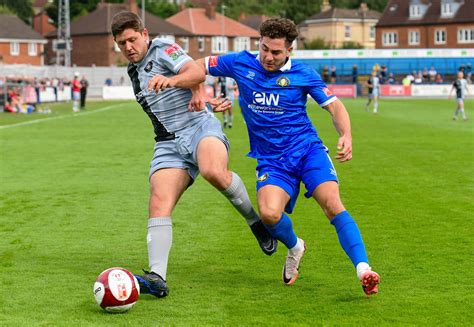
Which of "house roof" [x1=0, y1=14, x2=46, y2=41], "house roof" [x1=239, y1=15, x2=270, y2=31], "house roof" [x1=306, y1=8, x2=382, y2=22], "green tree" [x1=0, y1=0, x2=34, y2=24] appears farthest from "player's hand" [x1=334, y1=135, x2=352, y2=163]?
"house roof" [x1=239, y1=15, x2=270, y2=31]

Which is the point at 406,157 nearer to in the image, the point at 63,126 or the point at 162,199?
the point at 162,199

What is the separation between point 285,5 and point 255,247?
510ft

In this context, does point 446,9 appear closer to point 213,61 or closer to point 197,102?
point 213,61

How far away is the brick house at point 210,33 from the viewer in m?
126

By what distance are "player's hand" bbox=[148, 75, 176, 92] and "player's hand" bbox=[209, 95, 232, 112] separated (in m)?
0.86

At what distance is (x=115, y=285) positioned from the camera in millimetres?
6938

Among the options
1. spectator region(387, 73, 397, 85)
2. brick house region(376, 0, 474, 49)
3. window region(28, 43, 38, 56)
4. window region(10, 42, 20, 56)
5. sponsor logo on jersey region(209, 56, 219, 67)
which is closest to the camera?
sponsor logo on jersey region(209, 56, 219, 67)

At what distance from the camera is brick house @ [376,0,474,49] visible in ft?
350

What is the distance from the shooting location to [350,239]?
7.40m

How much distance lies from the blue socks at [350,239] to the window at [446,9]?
10425cm

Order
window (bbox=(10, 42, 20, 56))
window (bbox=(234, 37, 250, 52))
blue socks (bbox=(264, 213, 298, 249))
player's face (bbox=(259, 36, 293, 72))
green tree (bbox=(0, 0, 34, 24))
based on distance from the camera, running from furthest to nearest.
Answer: green tree (bbox=(0, 0, 34, 24)), window (bbox=(234, 37, 250, 52)), window (bbox=(10, 42, 20, 56)), blue socks (bbox=(264, 213, 298, 249)), player's face (bbox=(259, 36, 293, 72))

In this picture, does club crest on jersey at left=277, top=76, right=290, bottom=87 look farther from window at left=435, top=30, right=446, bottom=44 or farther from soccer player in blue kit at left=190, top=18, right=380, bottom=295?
window at left=435, top=30, right=446, bottom=44

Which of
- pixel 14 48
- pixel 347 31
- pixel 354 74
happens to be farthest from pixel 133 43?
pixel 347 31

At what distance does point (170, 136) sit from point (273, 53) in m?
1.17
